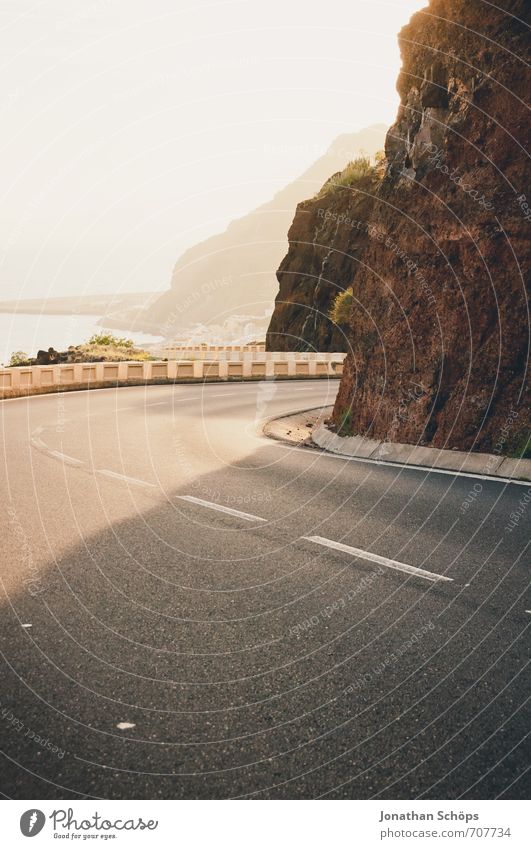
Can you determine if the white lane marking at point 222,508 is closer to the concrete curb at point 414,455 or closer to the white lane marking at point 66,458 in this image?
the white lane marking at point 66,458

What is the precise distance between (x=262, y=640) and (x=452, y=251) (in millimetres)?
9499

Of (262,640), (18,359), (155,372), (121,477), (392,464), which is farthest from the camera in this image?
(18,359)

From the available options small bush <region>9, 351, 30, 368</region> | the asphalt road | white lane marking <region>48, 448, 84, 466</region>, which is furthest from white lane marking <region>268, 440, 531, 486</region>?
small bush <region>9, 351, 30, 368</region>

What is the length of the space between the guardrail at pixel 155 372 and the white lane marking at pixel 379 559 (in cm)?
2099

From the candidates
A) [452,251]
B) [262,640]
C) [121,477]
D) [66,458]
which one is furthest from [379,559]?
[452,251]

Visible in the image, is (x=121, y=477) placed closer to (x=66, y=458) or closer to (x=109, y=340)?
(x=66, y=458)

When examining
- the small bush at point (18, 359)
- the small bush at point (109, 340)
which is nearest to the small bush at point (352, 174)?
the small bush at point (109, 340)

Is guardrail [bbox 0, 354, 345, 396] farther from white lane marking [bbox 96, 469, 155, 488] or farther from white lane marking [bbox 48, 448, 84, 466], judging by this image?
white lane marking [bbox 96, 469, 155, 488]

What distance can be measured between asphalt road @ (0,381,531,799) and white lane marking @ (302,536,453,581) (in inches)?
1.3

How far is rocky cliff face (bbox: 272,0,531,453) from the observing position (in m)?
12.0

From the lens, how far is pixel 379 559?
647cm

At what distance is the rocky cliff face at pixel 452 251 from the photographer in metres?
12.0

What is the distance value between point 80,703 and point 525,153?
35.4ft
